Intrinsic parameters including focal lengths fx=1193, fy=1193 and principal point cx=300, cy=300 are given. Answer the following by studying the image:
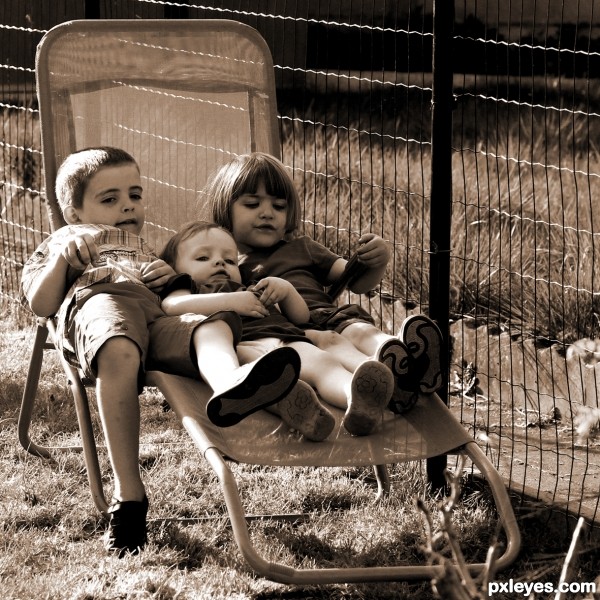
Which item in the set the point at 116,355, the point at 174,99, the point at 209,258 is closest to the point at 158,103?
the point at 174,99

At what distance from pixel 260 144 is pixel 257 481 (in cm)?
116

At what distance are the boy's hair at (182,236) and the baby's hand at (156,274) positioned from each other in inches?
5.4

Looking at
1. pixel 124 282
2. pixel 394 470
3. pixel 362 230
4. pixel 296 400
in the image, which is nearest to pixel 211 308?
pixel 124 282

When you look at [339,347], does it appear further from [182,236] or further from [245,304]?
[182,236]

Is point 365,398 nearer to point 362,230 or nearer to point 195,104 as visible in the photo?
point 195,104

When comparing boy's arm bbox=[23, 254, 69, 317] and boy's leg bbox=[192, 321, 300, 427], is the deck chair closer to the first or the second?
boy's arm bbox=[23, 254, 69, 317]

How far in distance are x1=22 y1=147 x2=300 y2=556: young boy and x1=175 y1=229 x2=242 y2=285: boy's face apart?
103 millimetres

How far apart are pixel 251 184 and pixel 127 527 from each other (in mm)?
1110

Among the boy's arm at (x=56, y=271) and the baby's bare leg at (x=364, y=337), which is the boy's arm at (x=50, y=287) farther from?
the baby's bare leg at (x=364, y=337)

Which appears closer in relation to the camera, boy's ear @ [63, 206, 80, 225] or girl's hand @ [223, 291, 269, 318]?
girl's hand @ [223, 291, 269, 318]

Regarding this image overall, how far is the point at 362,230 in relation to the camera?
5.29 metres

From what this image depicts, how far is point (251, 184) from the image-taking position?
3.61 metres

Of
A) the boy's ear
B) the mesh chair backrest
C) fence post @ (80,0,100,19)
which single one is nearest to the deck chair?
the mesh chair backrest

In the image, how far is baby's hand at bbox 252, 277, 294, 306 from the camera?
10.8ft
